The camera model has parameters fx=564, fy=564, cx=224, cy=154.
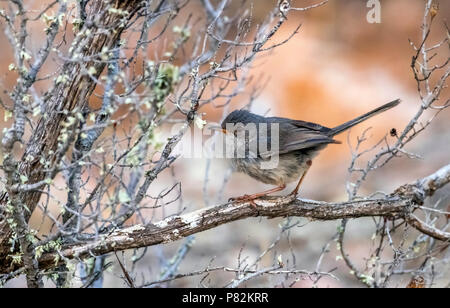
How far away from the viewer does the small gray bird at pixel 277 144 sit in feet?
16.8

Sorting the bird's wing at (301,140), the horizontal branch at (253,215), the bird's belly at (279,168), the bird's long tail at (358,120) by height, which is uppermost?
the bird's long tail at (358,120)

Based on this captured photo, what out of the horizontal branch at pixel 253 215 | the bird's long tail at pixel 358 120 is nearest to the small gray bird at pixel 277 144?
the bird's long tail at pixel 358 120

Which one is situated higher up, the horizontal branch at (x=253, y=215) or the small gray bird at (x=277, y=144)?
the small gray bird at (x=277, y=144)

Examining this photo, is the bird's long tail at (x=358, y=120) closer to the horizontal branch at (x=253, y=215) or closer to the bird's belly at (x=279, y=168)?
the bird's belly at (x=279, y=168)

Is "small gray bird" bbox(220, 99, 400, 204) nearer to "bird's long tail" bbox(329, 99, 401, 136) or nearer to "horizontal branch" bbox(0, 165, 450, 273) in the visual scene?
"bird's long tail" bbox(329, 99, 401, 136)

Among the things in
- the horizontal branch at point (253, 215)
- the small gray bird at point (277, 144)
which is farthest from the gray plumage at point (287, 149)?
the horizontal branch at point (253, 215)

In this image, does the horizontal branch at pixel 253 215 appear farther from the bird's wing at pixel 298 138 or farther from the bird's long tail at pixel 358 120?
the bird's long tail at pixel 358 120

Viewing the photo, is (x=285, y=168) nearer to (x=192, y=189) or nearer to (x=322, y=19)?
(x=192, y=189)

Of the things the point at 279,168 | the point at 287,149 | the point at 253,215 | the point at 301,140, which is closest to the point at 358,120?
the point at 301,140

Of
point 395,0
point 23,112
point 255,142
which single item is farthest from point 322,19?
point 23,112

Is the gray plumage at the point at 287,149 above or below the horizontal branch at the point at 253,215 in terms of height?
above

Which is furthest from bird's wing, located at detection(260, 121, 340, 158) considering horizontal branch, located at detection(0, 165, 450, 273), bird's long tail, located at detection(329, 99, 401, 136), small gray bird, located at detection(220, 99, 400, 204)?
horizontal branch, located at detection(0, 165, 450, 273)

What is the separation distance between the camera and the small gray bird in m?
5.11

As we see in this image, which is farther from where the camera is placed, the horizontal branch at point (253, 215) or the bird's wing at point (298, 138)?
the bird's wing at point (298, 138)
